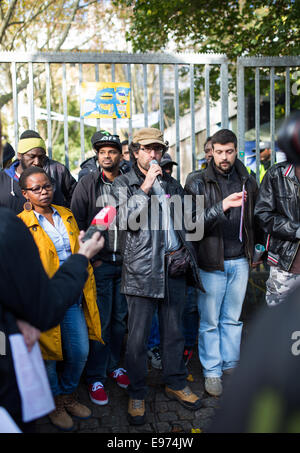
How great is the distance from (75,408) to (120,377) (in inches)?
23.7

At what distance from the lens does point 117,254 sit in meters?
3.88

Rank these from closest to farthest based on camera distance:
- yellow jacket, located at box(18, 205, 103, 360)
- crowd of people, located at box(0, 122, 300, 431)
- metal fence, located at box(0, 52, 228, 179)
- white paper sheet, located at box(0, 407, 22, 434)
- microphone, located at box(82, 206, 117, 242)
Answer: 1. white paper sheet, located at box(0, 407, 22, 434)
2. microphone, located at box(82, 206, 117, 242)
3. yellow jacket, located at box(18, 205, 103, 360)
4. crowd of people, located at box(0, 122, 300, 431)
5. metal fence, located at box(0, 52, 228, 179)

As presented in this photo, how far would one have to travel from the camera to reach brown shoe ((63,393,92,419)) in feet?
11.4

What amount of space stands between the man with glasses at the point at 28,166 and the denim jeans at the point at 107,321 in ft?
2.97

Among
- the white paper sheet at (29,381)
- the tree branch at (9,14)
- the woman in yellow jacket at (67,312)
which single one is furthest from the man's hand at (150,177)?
the tree branch at (9,14)

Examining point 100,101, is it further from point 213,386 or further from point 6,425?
point 6,425

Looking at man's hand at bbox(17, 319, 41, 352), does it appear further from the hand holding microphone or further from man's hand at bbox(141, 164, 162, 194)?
man's hand at bbox(141, 164, 162, 194)

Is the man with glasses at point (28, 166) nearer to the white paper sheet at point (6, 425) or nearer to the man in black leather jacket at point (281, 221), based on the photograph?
the man in black leather jacket at point (281, 221)

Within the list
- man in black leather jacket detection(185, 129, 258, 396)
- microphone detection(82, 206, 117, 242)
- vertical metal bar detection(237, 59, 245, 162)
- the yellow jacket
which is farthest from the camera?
vertical metal bar detection(237, 59, 245, 162)

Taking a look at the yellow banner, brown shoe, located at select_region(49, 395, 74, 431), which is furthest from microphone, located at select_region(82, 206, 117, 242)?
the yellow banner

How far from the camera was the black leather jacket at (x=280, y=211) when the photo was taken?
12.4ft

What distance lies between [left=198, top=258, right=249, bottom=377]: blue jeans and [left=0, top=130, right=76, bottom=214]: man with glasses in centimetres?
164

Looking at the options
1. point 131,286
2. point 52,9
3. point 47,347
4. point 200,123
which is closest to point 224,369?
point 131,286
